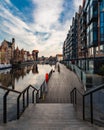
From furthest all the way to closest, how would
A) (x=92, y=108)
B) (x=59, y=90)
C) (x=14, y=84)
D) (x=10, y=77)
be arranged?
(x=10, y=77) → (x=14, y=84) → (x=59, y=90) → (x=92, y=108)

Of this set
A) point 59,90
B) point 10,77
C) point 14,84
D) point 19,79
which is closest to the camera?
point 59,90

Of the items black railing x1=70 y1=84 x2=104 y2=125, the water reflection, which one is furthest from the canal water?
black railing x1=70 y1=84 x2=104 y2=125

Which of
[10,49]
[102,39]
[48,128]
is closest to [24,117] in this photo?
[48,128]

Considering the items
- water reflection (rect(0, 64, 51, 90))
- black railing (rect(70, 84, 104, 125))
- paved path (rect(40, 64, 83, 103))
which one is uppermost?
black railing (rect(70, 84, 104, 125))

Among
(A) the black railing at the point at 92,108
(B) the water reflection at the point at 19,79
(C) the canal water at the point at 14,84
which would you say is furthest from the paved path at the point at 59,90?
(A) the black railing at the point at 92,108

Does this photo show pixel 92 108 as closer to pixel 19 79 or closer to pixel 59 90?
pixel 59 90

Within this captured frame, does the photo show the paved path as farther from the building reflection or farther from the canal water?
the building reflection

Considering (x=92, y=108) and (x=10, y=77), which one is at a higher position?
(x=92, y=108)

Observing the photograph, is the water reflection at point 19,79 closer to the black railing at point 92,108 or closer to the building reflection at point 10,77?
the building reflection at point 10,77

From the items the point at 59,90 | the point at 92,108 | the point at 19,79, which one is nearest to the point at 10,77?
the point at 19,79

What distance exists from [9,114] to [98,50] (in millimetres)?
29712

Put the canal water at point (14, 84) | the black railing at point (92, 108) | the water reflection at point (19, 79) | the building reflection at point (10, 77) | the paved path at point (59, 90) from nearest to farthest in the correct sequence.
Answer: the black railing at point (92, 108), the canal water at point (14, 84), the paved path at point (59, 90), the water reflection at point (19, 79), the building reflection at point (10, 77)

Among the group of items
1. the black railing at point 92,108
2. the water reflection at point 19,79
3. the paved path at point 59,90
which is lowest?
the water reflection at point 19,79

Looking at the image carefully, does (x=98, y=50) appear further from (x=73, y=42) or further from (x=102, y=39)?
(x=73, y=42)
